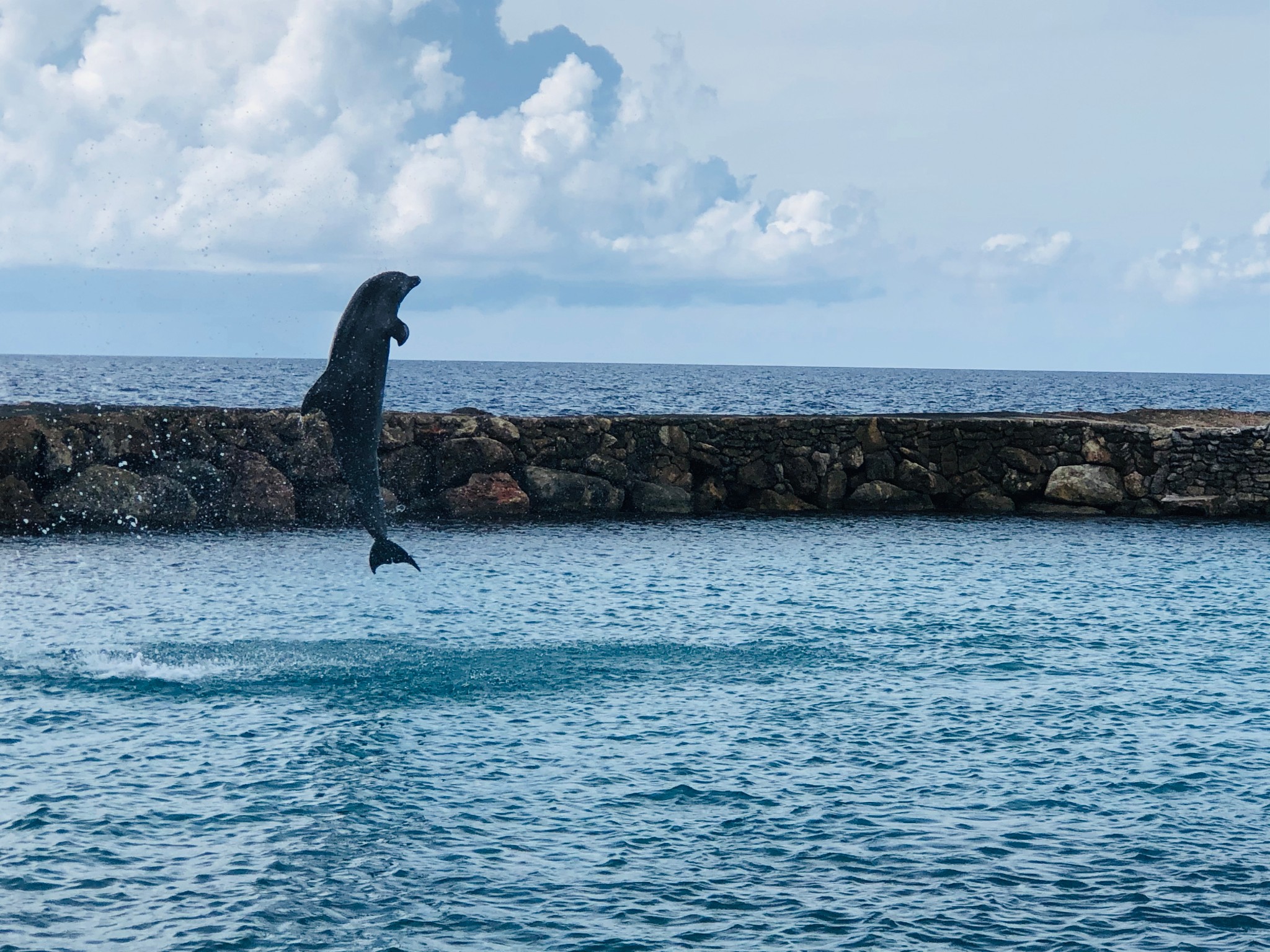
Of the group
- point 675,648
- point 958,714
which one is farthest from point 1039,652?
point 675,648

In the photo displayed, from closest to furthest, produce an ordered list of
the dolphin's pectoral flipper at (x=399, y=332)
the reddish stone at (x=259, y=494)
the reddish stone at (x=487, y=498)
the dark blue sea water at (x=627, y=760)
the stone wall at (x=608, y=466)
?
the dark blue sea water at (x=627, y=760) → the dolphin's pectoral flipper at (x=399, y=332) → the stone wall at (x=608, y=466) → the reddish stone at (x=259, y=494) → the reddish stone at (x=487, y=498)

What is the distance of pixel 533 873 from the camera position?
7523mm

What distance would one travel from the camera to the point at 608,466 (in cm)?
2445

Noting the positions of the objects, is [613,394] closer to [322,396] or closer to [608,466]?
[608,466]

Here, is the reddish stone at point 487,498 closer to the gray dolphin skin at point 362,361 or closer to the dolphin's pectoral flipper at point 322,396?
the gray dolphin skin at point 362,361

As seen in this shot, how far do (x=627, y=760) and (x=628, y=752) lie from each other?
0.64 ft

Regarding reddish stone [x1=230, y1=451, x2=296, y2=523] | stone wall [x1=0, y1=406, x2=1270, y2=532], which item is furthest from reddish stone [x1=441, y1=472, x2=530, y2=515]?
reddish stone [x1=230, y1=451, x2=296, y2=523]

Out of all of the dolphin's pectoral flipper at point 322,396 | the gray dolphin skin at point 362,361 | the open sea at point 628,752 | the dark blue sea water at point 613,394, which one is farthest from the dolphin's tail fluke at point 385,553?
the dark blue sea water at point 613,394

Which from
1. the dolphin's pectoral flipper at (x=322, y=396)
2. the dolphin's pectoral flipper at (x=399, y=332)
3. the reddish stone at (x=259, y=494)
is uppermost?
the dolphin's pectoral flipper at (x=399, y=332)

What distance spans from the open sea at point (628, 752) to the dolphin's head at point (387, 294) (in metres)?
3.39

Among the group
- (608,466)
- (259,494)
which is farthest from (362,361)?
(608,466)

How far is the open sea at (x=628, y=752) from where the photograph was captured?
23.1 ft

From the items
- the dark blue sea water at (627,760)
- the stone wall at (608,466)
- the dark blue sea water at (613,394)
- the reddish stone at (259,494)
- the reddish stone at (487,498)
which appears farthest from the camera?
the dark blue sea water at (613,394)

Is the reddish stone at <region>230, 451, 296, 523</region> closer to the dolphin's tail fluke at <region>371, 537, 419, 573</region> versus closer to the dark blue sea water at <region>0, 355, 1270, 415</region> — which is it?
the dolphin's tail fluke at <region>371, 537, 419, 573</region>
